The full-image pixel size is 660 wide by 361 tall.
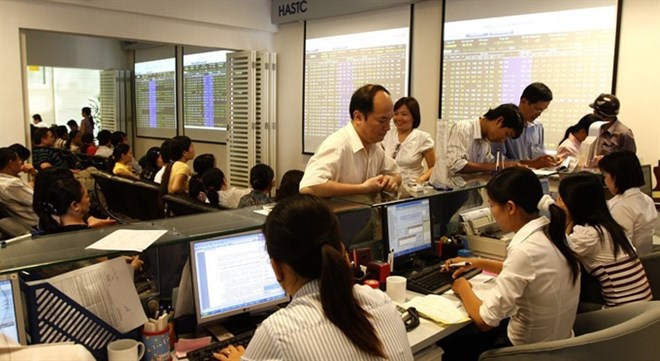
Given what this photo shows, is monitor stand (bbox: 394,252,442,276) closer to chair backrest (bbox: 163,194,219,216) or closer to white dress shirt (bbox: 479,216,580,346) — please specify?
white dress shirt (bbox: 479,216,580,346)

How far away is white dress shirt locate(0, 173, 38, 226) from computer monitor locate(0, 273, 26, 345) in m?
3.02

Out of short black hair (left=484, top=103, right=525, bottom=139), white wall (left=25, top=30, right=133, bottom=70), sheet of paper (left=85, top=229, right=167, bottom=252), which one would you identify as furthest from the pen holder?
white wall (left=25, top=30, right=133, bottom=70)

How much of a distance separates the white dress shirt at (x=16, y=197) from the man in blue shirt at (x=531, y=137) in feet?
11.7

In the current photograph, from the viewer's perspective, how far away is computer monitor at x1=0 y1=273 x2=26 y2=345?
55.0 inches

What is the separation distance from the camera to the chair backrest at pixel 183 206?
11.8 feet

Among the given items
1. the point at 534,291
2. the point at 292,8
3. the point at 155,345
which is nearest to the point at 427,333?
the point at 534,291

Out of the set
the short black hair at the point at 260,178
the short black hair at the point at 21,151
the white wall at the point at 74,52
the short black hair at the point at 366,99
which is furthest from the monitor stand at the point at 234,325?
the white wall at the point at 74,52

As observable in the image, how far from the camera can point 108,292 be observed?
1.60 metres

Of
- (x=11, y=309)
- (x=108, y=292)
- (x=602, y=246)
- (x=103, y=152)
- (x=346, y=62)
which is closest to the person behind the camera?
(x=11, y=309)

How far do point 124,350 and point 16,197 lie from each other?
3.15 m

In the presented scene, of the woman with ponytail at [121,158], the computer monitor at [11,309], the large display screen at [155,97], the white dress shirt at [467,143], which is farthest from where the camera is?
the large display screen at [155,97]

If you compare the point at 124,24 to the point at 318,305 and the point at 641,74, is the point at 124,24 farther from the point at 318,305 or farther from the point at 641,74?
the point at 318,305

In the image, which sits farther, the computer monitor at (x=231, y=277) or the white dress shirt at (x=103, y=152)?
the white dress shirt at (x=103, y=152)

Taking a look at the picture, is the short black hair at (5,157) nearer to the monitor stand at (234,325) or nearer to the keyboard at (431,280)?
the monitor stand at (234,325)
